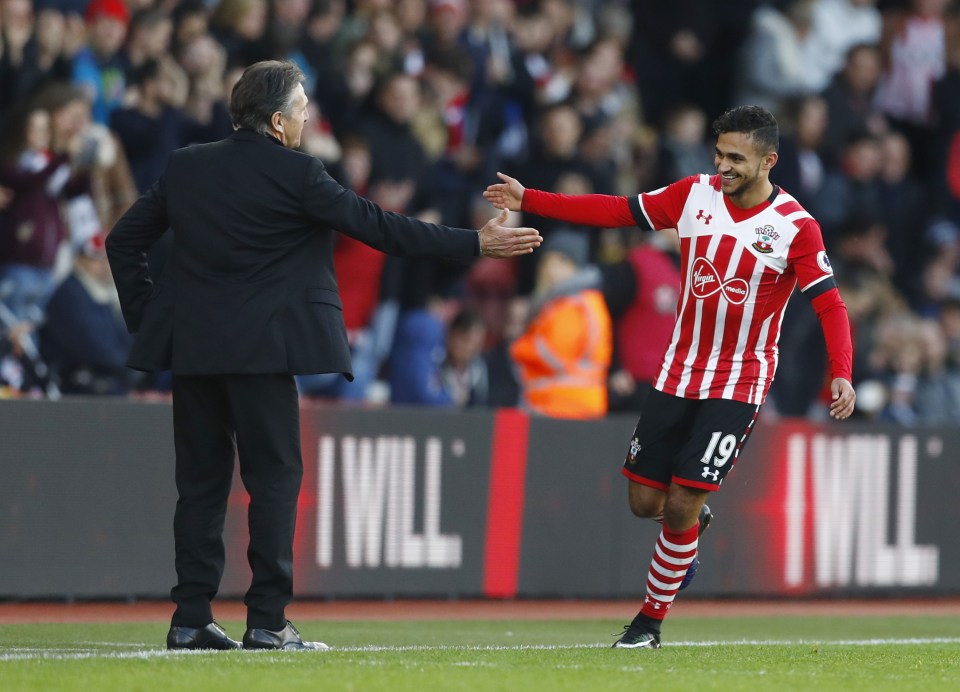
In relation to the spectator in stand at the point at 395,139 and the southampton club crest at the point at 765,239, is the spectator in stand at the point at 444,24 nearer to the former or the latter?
the spectator in stand at the point at 395,139

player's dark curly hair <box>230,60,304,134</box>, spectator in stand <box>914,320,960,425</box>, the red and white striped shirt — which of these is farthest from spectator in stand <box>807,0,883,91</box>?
player's dark curly hair <box>230,60,304,134</box>

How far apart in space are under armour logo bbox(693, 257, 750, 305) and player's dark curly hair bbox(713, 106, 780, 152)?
1.86ft

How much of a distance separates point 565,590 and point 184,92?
14.3ft

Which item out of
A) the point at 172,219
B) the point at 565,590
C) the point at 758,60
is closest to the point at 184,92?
the point at 565,590

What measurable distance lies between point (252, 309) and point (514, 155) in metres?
8.04

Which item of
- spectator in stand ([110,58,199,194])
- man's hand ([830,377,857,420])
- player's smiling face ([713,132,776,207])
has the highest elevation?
spectator in stand ([110,58,199,194])

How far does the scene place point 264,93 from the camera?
680cm

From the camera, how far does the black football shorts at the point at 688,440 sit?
24.4 feet

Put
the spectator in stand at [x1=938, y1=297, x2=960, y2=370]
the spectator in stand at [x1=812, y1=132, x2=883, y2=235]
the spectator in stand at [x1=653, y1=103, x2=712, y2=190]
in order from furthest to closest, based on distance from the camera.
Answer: the spectator in stand at [x1=812, y1=132, x2=883, y2=235] < the spectator in stand at [x1=653, y1=103, x2=712, y2=190] < the spectator in stand at [x1=938, y1=297, x2=960, y2=370]

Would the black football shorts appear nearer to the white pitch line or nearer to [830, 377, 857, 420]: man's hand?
[830, 377, 857, 420]: man's hand

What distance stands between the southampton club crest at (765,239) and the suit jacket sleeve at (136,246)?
253cm

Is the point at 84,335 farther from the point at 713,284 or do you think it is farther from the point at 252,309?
the point at 713,284

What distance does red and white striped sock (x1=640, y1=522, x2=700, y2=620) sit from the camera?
7641 mm

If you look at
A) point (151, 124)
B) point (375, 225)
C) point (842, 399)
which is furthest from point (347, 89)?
point (842, 399)
